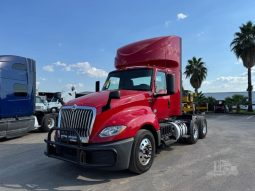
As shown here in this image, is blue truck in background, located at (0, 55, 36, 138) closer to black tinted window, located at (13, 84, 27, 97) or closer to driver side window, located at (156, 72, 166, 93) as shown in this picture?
black tinted window, located at (13, 84, 27, 97)

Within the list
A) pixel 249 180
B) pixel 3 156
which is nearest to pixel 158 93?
pixel 249 180

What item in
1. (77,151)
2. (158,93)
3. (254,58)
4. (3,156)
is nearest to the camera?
(77,151)

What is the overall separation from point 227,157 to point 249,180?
218cm

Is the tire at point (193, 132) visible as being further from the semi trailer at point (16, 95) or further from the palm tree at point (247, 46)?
the palm tree at point (247, 46)

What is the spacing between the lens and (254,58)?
37.6m

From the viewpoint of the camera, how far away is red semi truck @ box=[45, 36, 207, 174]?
6.02 metres

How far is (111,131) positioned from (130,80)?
2345 mm

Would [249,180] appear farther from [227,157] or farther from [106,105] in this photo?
[106,105]

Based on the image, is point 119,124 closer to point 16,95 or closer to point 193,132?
point 193,132

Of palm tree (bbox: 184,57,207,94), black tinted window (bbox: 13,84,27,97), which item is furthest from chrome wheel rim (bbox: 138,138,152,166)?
palm tree (bbox: 184,57,207,94)

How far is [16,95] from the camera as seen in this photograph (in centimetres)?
1270

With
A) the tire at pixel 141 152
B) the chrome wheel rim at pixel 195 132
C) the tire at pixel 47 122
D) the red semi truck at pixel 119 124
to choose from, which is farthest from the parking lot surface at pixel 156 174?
the tire at pixel 47 122

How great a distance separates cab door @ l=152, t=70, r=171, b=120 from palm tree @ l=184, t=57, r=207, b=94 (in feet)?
142

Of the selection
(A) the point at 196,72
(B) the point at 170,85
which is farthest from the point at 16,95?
(A) the point at 196,72
